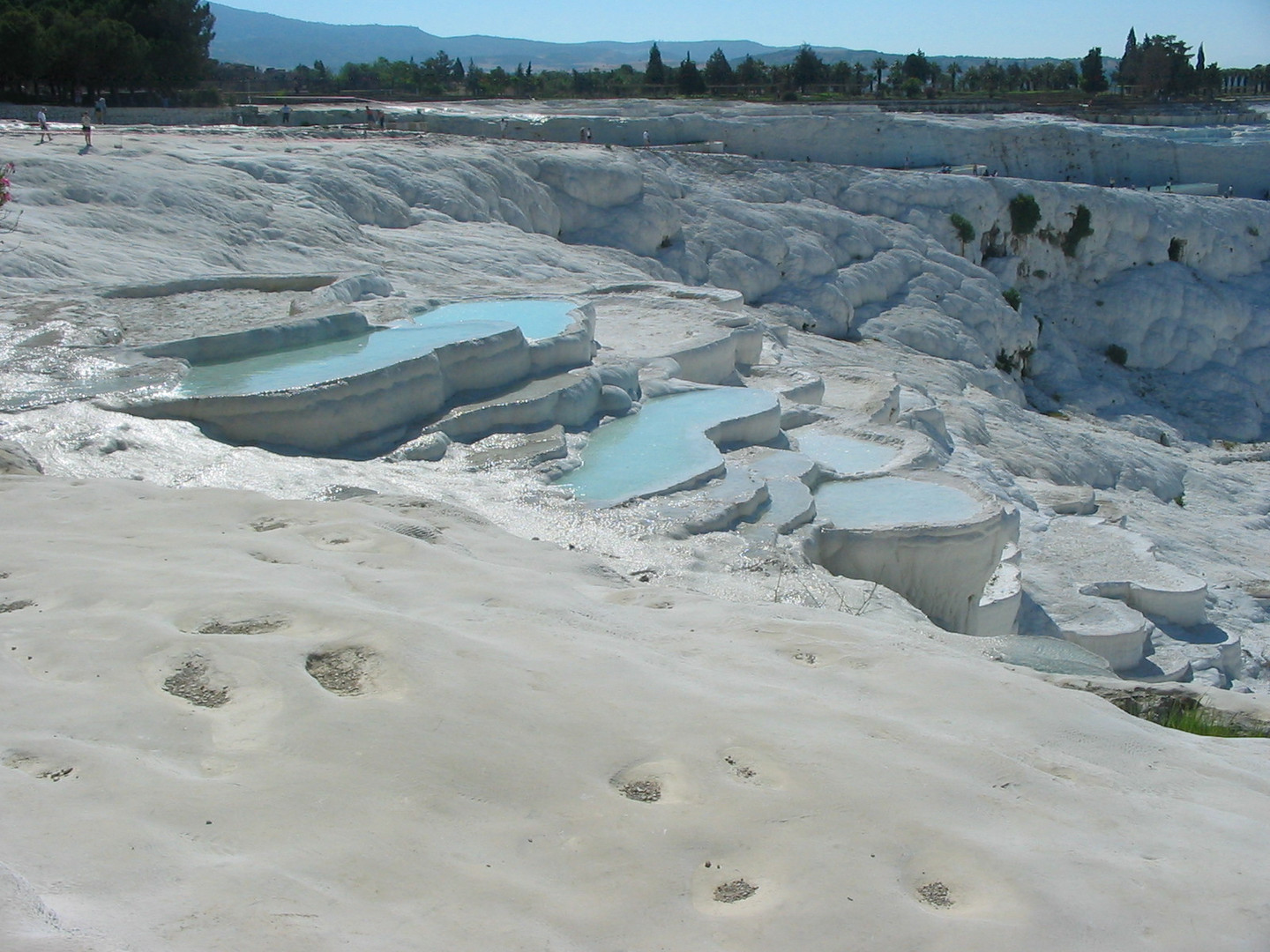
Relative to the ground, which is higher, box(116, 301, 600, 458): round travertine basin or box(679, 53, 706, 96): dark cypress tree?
box(679, 53, 706, 96): dark cypress tree

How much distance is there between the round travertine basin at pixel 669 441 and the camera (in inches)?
219

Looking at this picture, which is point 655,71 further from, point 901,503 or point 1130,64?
point 901,503

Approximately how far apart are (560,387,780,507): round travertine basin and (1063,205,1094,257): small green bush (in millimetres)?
14673

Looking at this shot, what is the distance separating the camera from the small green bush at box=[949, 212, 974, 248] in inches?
Result: 752

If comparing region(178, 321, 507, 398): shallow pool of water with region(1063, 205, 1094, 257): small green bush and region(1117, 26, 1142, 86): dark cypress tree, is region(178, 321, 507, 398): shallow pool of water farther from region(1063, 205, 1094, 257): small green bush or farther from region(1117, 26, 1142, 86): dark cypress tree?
region(1117, 26, 1142, 86): dark cypress tree

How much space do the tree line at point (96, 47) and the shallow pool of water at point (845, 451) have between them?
637 inches

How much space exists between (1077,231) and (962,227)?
240cm

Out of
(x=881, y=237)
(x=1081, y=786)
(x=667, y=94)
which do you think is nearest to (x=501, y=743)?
(x=1081, y=786)

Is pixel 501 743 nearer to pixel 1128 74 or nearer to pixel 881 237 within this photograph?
pixel 881 237

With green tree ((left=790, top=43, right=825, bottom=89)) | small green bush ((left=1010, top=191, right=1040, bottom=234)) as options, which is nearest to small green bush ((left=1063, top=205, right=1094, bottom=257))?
small green bush ((left=1010, top=191, right=1040, bottom=234))

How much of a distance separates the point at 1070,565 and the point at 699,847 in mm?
6954

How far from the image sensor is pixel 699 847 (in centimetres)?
181

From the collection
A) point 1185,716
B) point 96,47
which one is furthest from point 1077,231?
point 1185,716

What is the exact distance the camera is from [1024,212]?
19.6m
